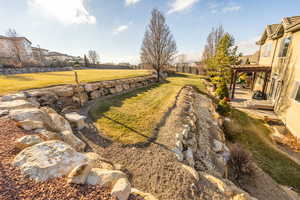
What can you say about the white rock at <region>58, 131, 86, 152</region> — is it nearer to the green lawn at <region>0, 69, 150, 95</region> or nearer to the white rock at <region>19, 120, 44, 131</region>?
the white rock at <region>19, 120, 44, 131</region>

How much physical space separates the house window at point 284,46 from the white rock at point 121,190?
1314 cm

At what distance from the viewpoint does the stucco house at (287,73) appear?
7016 millimetres

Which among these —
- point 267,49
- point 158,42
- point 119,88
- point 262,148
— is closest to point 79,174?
point 119,88

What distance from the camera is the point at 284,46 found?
9117 mm

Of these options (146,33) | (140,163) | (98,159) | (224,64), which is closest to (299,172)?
(140,163)

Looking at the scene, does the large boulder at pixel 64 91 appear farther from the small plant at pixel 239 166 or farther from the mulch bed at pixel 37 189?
the small plant at pixel 239 166

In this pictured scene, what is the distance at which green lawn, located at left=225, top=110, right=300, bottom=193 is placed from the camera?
4383 mm

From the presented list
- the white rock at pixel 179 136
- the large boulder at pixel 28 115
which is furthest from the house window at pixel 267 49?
the large boulder at pixel 28 115

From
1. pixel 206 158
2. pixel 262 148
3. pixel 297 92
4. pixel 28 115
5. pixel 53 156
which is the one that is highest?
pixel 28 115

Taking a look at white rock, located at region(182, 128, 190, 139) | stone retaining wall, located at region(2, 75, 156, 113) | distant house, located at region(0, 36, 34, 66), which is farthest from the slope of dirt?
distant house, located at region(0, 36, 34, 66)

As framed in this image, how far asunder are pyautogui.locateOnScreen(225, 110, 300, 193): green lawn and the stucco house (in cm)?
144

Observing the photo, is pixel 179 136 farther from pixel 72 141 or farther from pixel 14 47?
pixel 14 47

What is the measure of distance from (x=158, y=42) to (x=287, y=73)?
10650 mm

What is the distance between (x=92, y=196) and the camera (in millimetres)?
1556
